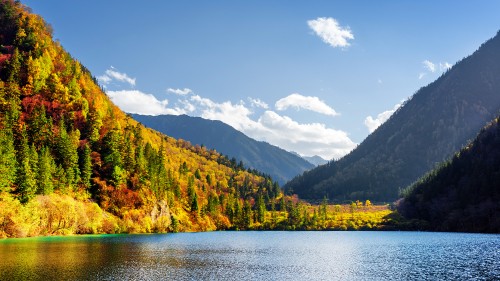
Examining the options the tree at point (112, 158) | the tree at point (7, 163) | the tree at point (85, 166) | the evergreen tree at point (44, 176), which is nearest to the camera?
the tree at point (7, 163)

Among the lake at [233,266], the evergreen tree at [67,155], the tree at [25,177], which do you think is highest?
the evergreen tree at [67,155]

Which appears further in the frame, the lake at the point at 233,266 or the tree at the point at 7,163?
the tree at the point at 7,163

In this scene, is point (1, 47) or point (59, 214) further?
point (1, 47)

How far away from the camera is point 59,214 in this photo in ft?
449

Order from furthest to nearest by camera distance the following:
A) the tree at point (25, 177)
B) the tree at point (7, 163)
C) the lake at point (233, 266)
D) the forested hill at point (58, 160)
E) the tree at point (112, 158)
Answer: the tree at point (112, 158) → the forested hill at point (58, 160) → the tree at point (25, 177) → the tree at point (7, 163) → the lake at point (233, 266)

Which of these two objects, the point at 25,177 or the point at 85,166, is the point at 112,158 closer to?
the point at 85,166

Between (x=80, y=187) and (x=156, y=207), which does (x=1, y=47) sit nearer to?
(x=80, y=187)

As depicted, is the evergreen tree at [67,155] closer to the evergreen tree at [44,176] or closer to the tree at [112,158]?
the evergreen tree at [44,176]

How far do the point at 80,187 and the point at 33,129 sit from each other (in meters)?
27.9

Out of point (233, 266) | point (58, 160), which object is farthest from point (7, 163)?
point (233, 266)

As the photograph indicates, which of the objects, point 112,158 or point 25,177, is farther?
point 112,158

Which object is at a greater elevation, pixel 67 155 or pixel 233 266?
pixel 67 155

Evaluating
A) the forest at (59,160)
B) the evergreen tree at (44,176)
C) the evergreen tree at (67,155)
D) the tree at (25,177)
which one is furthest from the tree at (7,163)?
the evergreen tree at (67,155)

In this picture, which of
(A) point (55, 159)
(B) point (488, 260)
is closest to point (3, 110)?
(A) point (55, 159)
